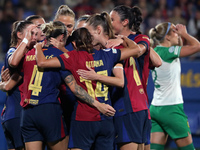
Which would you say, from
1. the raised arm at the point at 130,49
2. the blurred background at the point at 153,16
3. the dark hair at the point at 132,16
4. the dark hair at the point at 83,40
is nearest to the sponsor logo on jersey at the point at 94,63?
the dark hair at the point at 83,40

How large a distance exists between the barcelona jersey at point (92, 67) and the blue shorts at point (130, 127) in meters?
0.42

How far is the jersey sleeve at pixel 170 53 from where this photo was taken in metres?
5.41

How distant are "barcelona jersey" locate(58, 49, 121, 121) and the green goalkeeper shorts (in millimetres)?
1941

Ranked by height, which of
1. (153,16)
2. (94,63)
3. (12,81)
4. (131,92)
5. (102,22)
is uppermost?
(153,16)

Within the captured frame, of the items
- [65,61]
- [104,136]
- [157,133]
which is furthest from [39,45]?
[157,133]

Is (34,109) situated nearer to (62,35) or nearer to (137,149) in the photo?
Result: (62,35)

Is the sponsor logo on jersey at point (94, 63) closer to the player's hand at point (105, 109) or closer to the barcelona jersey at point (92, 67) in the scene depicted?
the barcelona jersey at point (92, 67)

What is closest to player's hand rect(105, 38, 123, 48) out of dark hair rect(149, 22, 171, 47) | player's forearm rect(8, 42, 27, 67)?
player's forearm rect(8, 42, 27, 67)

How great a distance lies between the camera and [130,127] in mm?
4098

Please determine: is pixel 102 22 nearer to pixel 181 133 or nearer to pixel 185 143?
pixel 181 133

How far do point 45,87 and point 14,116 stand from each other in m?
0.87

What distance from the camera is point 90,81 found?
3729 millimetres

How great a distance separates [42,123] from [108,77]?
0.93m

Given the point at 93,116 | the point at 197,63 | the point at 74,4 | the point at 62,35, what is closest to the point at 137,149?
the point at 93,116
